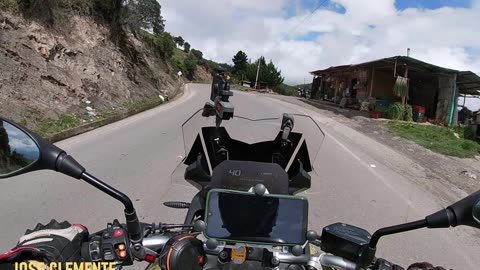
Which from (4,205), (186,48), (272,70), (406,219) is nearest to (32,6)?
(4,205)

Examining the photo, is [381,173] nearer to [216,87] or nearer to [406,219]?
[406,219]

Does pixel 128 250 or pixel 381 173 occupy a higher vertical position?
pixel 128 250

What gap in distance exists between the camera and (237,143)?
3475mm

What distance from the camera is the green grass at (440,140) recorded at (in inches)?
544

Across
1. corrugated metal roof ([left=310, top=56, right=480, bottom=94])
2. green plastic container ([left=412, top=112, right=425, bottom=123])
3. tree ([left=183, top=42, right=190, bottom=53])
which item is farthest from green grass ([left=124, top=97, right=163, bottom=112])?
tree ([left=183, top=42, right=190, bottom=53])

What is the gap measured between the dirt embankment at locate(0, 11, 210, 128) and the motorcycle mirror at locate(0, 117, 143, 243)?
10.0 metres

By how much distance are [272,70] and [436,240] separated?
78.6 meters

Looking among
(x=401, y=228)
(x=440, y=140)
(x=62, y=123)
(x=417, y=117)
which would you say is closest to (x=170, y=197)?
(x=401, y=228)

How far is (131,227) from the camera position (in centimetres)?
196

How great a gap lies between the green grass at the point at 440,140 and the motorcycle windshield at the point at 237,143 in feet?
37.3

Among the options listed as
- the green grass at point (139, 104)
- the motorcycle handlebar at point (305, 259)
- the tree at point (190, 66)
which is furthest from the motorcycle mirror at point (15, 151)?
the tree at point (190, 66)

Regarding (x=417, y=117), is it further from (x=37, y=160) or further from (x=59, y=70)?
(x=37, y=160)

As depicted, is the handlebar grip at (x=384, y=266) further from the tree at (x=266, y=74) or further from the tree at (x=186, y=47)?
the tree at (x=186, y=47)

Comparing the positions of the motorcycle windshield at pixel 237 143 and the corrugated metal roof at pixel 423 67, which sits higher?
the corrugated metal roof at pixel 423 67
